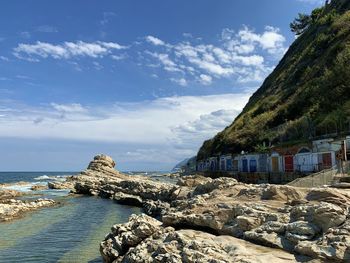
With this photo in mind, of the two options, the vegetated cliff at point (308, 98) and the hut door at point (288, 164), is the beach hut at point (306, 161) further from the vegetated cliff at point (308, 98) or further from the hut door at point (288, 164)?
the vegetated cliff at point (308, 98)

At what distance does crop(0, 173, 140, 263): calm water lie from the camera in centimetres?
2409

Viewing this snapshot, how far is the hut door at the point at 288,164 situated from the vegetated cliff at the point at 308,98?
9066 mm

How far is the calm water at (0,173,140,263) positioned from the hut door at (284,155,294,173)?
70.2 ft

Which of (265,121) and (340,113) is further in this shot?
(265,121)

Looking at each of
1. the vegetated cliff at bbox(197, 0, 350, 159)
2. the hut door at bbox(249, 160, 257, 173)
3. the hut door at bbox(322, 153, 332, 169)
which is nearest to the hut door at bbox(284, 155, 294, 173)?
the hut door at bbox(322, 153, 332, 169)

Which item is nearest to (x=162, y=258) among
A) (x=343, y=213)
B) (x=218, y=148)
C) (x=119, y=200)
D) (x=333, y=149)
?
(x=343, y=213)

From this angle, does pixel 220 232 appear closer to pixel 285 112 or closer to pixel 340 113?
pixel 340 113

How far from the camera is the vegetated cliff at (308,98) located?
65125 millimetres

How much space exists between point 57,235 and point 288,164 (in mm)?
33078

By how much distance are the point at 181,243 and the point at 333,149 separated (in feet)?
105

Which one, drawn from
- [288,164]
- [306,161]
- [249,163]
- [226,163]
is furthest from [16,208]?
[226,163]

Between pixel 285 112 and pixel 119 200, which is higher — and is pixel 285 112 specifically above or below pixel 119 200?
above

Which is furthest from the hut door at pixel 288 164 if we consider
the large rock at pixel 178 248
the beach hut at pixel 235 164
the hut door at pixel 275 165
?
the large rock at pixel 178 248

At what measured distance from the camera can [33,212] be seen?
46.3m
